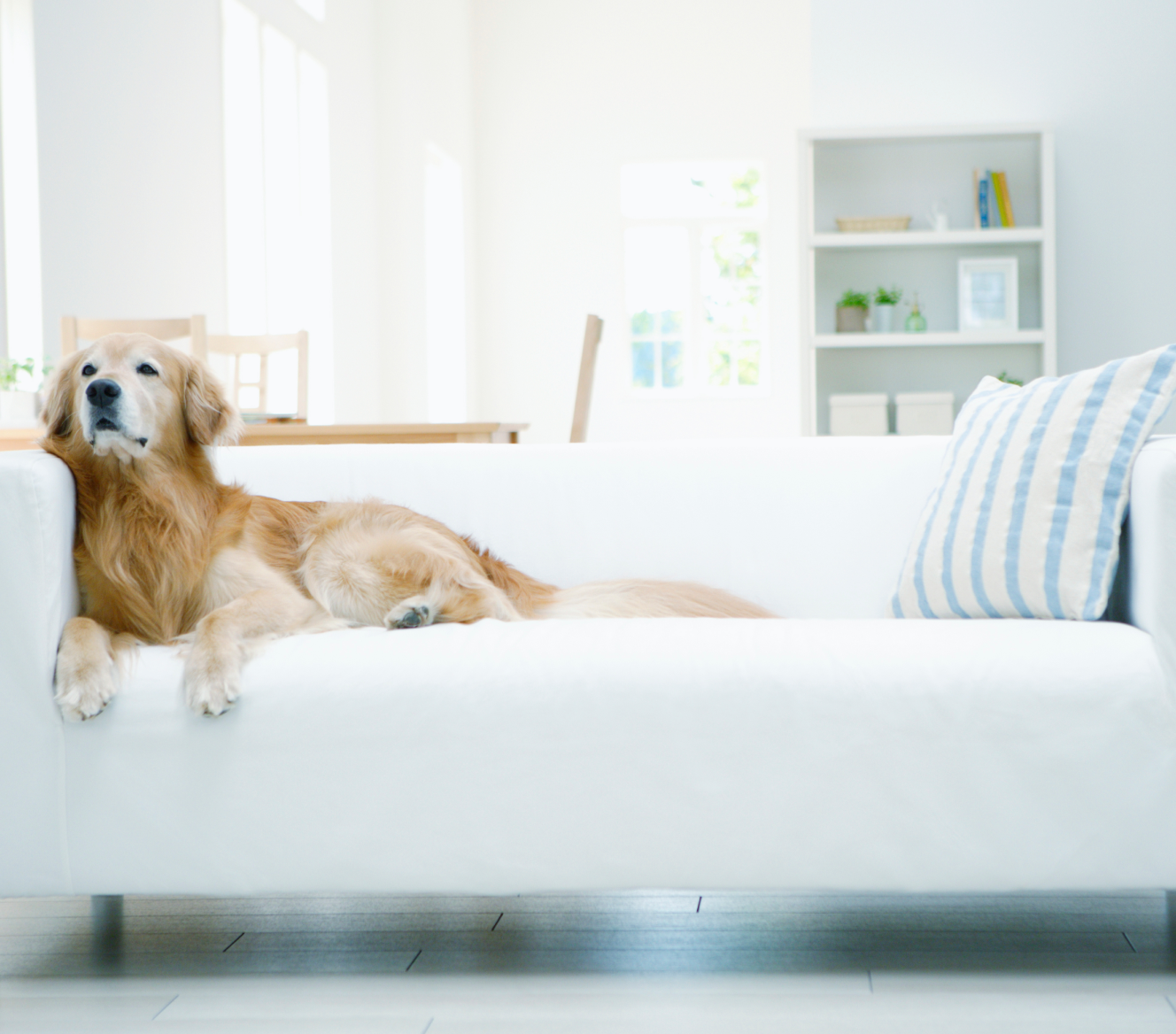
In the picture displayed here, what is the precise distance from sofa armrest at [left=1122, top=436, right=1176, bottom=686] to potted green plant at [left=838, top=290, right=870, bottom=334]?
3822 millimetres

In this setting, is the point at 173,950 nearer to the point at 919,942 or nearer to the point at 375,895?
the point at 375,895

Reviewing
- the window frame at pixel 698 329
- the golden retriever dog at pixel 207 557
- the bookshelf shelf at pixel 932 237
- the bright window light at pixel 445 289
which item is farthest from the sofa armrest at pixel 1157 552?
the window frame at pixel 698 329

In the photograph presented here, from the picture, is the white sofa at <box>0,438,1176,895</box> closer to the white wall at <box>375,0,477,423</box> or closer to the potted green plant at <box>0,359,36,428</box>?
the potted green plant at <box>0,359,36,428</box>

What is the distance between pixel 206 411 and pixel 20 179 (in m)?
2.86

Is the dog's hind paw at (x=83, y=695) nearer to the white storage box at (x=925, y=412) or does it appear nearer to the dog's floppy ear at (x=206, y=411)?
the dog's floppy ear at (x=206, y=411)

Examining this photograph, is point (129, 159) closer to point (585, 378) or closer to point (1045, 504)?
point (585, 378)

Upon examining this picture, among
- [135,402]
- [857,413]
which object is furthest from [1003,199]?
[135,402]

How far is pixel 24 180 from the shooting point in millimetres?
3982

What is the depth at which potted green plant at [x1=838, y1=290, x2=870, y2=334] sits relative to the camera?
5168mm

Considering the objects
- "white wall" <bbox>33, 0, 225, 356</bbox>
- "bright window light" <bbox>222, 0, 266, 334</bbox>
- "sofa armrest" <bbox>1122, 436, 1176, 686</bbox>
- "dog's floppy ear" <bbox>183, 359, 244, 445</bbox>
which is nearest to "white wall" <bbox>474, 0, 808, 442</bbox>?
"bright window light" <bbox>222, 0, 266, 334</bbox>

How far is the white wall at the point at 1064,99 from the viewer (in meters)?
4.88

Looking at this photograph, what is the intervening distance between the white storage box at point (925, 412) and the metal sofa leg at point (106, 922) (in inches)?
162

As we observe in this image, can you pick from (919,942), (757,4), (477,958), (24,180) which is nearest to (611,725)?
(477,958)

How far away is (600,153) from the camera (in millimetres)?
8352
